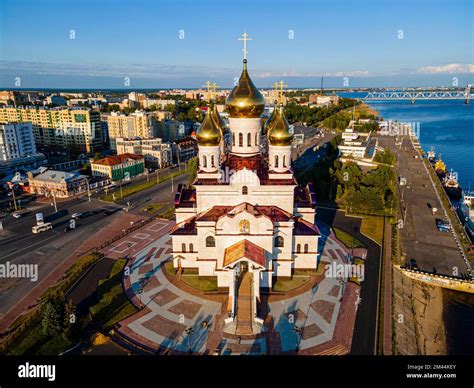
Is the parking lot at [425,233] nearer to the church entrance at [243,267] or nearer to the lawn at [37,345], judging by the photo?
the church entrance at [243,267]

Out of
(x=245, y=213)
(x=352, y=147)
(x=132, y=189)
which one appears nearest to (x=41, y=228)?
(x=132, y=189)

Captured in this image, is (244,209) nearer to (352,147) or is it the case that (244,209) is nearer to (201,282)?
(201,282)

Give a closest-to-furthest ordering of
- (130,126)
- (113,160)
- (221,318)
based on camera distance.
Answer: (221,318) < (113,160) < (130,126)

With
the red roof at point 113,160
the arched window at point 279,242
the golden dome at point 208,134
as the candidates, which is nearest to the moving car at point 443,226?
the arched window at point 279,242

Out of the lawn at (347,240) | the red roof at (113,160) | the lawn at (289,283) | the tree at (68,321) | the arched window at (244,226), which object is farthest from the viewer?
the red roof at (113,160)

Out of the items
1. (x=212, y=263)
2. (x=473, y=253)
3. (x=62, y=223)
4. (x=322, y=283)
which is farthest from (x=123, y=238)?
(x=473, y=253)
